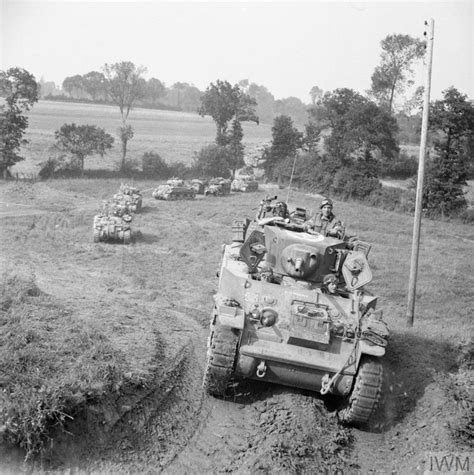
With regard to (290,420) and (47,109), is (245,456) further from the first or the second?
(47,109)

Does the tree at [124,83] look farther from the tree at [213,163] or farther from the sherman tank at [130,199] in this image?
the sherman tank at [130,199]

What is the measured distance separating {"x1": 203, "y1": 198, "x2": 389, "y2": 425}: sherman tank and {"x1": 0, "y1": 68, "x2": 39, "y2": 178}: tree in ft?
97.2

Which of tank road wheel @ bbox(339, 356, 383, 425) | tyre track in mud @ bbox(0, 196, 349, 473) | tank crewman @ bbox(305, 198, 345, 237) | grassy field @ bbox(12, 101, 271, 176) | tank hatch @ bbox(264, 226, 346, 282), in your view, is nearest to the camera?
tyre track in mud @ bbox(0, 196, 349, 473)

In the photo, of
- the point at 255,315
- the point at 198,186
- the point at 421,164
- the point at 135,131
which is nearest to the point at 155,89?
the point at 135,131

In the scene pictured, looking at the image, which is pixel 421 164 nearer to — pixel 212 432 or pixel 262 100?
pixel 212 432

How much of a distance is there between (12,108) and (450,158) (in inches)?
1069

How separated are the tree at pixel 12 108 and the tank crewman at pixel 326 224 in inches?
1091

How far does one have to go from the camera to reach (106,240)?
22188 millimetres

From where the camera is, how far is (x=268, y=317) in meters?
8.99

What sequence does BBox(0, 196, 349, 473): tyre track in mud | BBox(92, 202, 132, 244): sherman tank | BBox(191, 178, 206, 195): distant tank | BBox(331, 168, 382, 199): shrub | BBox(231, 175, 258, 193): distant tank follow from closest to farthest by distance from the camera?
BBox(0, 196, 349, 473): tyre track in mud
BBox(92, 202, 132, 244): sherman tank
BBox(331, 168, 382, 199): shrub
BBox(191, 178, 206, 195): distant tank
BBox(231, 175, 258, 193): distant tank

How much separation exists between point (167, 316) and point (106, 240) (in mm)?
9560

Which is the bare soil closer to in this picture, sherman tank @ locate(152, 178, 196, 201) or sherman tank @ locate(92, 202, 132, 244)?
sherman tank @ locate(92, 202, 132, 244)

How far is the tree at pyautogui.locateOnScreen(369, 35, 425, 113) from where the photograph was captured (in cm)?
4597

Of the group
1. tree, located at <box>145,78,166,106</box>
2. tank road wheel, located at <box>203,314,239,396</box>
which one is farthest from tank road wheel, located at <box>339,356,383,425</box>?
tree, located at <box>145,78,166,106</box>
